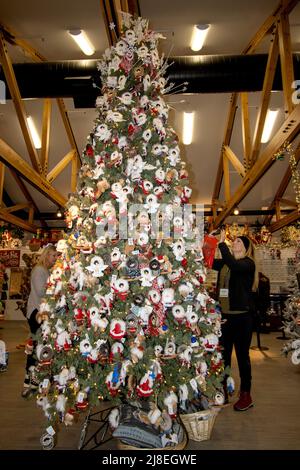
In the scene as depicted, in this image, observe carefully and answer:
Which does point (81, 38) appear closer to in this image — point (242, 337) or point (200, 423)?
point (242, 337)

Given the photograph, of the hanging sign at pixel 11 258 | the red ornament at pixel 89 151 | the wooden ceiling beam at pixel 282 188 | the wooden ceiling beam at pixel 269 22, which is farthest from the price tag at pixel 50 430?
the hanging sign at pixel 11 258

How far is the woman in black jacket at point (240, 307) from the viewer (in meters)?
3.43

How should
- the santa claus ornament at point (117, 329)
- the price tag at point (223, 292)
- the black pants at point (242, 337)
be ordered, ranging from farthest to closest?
the price tag at point (223, 292) < the black pants at point (242, 337) < the santa claus ornament at point (117, 329)

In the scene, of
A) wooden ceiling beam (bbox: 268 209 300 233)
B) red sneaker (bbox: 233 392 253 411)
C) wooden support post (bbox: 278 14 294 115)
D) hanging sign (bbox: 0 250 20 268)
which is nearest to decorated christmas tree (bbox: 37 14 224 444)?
red sneaker (bbox: 233 392 253 411)

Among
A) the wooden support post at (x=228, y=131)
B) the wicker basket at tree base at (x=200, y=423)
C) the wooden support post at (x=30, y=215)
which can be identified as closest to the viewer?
the wicker basket at tree base at (x=200, y=423)

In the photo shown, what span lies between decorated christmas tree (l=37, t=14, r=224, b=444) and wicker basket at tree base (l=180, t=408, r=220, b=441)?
10cm

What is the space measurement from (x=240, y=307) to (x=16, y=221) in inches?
350

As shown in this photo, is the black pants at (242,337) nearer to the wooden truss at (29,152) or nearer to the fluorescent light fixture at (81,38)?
the wooden truss at (29,152)

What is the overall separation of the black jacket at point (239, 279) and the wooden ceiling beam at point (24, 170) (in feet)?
12.6

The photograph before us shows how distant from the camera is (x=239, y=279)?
3514 mm

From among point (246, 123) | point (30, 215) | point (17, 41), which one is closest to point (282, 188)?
point (246, 123)

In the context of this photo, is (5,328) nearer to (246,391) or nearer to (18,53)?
(18,53)

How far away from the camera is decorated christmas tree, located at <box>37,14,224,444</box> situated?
2480 millimetres

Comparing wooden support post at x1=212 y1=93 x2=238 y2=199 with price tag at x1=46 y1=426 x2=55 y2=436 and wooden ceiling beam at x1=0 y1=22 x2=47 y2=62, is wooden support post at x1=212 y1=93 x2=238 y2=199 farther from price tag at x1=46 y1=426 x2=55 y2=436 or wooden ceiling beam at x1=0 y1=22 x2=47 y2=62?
price tag at x1=46 y1=426 x2=55 y2=436
